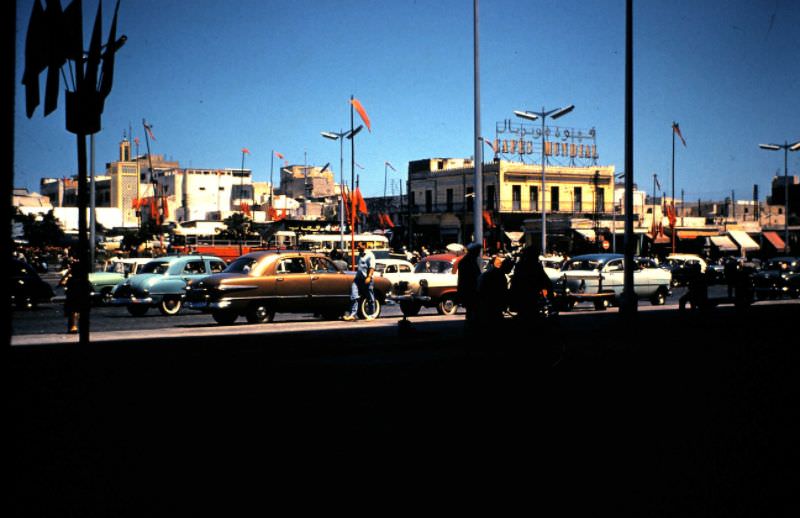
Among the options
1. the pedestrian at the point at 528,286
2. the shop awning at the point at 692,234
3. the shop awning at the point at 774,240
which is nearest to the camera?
the pedestrian at the point at 528,286

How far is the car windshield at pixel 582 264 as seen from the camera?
1051 inches

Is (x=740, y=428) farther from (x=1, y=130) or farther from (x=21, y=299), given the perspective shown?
(x=21, y=299)

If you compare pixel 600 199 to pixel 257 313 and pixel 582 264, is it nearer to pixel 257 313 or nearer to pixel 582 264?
pixel 582 264

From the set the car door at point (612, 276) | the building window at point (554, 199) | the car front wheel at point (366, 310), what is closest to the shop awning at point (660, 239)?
the building window at point (554, 199)

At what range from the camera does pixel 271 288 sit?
65.4 ft

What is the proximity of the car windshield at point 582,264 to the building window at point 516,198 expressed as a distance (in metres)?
41.8

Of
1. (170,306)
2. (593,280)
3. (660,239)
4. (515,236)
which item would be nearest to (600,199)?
(660,239)

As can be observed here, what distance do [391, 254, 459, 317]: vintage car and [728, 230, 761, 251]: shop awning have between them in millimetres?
54420

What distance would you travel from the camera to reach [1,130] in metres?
3.63

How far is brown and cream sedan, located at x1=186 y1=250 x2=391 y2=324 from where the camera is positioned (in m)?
19.5

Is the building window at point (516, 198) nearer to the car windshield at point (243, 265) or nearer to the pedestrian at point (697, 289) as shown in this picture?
the pedestrian at point (697, 289)

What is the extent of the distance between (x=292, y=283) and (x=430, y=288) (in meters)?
4.65

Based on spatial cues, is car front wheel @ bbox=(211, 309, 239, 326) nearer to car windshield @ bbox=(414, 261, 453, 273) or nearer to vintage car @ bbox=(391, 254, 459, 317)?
vintage car @ bbox=(391, 254, 459, 317)

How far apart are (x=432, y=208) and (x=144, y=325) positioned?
54.0 m
